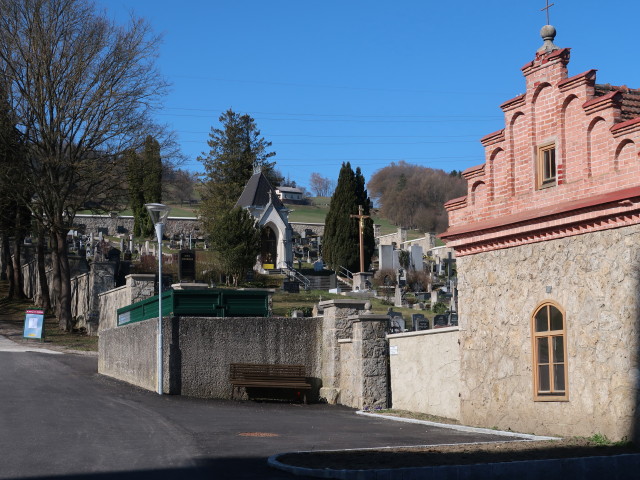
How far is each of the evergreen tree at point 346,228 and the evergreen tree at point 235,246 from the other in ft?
46.2

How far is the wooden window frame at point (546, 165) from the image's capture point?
14.3 metres

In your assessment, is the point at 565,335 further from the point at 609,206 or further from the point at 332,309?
the point at 332,309

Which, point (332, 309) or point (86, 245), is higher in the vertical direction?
point (86, 245)

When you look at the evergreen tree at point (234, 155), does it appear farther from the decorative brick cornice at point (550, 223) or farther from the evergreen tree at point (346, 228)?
the decorative brick cornice at point (550, 223)

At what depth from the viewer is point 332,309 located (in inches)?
762

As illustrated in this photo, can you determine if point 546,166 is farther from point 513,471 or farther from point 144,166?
point 144,166

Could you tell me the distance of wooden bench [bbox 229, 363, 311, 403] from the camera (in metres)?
18.8

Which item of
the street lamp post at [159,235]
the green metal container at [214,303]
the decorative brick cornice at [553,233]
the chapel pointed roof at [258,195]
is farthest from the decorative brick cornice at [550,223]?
the chapel pointed roof at [258,195]

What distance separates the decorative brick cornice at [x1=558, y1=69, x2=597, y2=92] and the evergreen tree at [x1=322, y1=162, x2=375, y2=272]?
4700 centimetres

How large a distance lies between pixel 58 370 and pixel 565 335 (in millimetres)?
13743

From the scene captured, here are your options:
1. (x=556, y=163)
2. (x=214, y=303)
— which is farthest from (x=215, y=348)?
(x=556, y=163)

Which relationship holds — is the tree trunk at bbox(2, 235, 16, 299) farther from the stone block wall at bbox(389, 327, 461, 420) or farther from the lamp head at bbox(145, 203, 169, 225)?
the stone block wall at bbox(389, 327, 461, 420)

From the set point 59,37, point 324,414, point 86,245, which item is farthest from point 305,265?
point 324,414

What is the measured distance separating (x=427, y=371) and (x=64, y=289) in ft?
70.7
